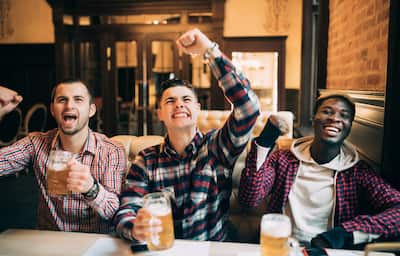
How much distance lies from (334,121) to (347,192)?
31 cm

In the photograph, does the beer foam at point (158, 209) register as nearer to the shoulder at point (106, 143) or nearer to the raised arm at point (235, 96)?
the raised arm at point (235, 96)

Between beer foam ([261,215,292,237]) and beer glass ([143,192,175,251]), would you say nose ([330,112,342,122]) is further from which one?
beer glass ([143,192,175,251])

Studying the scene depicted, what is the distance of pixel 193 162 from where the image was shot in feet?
5.26

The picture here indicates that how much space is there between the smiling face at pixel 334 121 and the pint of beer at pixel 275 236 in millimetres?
642

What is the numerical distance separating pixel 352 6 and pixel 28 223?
10.5 ft

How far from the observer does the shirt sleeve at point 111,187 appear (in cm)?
149

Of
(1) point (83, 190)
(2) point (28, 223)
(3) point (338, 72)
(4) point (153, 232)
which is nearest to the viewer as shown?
(4) point (153, 232)

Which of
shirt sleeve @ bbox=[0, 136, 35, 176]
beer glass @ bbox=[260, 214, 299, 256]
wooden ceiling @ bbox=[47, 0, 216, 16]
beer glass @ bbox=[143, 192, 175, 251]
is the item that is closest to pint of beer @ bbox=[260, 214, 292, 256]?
beer glass @ bbox=[260, 214, 299, 256]

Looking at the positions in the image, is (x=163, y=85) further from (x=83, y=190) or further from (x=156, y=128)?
(x=156, y=128)

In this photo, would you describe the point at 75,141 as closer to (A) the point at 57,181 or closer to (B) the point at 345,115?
(A) the point at 57,181

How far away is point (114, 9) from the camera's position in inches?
238

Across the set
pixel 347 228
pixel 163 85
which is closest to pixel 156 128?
pixel 163 85

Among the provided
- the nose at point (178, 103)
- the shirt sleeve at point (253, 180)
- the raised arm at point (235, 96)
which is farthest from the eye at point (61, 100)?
the shirt sleeve at point (253, 180)

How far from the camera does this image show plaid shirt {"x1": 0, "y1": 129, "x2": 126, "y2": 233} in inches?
66.5
